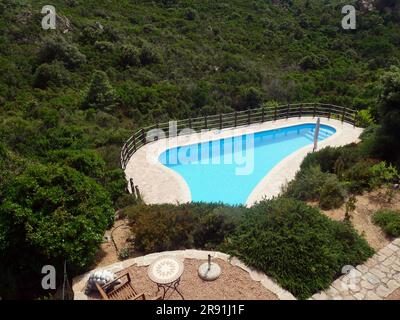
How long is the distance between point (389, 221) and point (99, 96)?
14.3m

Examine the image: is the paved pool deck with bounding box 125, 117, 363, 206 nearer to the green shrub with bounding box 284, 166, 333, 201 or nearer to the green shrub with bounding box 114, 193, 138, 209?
the green shrub with bounding box 114, 193, 138, 209

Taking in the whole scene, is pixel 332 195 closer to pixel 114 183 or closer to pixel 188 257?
pixel 188 257

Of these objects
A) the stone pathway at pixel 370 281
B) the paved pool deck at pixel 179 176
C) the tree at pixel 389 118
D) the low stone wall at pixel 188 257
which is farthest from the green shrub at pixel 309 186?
the low stone wall at pixel 188 257

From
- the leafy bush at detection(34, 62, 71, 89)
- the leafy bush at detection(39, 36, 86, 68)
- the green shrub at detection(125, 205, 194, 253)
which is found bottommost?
the green shrub at detection(125, 205, 194, 253)

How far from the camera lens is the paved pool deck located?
1090 cm

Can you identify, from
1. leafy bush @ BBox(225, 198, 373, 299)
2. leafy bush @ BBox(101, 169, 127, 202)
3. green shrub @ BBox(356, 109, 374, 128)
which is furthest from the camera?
green shrub @ BBox(356, 109, 374, 128)

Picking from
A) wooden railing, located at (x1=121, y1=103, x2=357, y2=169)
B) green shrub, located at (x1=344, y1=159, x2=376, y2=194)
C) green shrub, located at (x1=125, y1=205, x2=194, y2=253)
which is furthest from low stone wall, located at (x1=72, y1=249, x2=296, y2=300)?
wooden railing, located at (x1=121, y1=103, x2=357, y2=169)

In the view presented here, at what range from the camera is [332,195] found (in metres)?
9.00

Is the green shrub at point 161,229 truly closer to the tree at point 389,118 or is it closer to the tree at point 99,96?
the tree at point 389,118

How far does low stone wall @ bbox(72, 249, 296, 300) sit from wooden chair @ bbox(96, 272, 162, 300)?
15.2 inches

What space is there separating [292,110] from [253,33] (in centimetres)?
1828

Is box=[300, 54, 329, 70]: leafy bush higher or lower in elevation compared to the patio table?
higher

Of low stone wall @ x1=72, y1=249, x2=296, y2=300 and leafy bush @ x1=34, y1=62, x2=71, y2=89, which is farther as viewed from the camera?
leafy bush @ x1=34, y1=62, x2=71, y2=89

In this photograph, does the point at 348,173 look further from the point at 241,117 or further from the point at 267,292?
the point at 241,117
